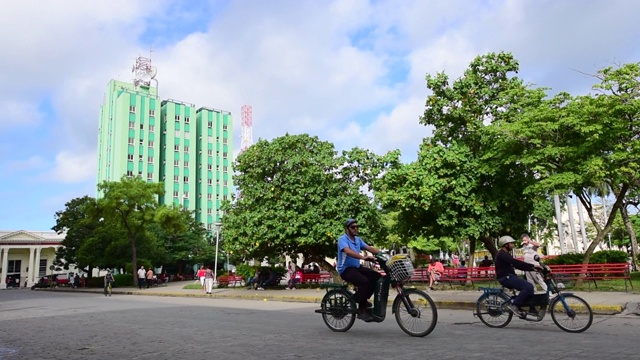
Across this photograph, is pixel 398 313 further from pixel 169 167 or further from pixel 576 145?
pixel 169 167

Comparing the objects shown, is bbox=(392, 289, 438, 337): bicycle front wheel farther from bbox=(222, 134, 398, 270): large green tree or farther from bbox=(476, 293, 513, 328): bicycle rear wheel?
bbox=(222, 134, 398, 270): large green tree

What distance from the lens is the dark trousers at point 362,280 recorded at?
7.74 meters

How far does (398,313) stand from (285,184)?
17.5 metres

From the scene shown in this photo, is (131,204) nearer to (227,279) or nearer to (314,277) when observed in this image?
(227,279)

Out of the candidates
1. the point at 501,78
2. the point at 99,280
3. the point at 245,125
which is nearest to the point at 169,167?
the point at 245,125

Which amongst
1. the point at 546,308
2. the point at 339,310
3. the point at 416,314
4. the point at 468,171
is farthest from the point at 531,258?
the point at 468,171

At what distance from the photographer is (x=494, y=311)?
870 centimetres

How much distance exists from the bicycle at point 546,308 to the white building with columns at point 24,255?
72.0m

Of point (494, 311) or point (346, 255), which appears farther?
point (494, 311)

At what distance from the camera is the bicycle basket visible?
7383 mm

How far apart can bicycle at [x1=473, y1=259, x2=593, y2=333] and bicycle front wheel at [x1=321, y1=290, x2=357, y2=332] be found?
253 centimetres

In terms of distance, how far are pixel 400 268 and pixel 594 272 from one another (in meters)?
11.4

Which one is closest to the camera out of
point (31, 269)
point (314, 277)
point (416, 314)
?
point (416, 314)

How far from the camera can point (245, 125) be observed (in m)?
95.7
